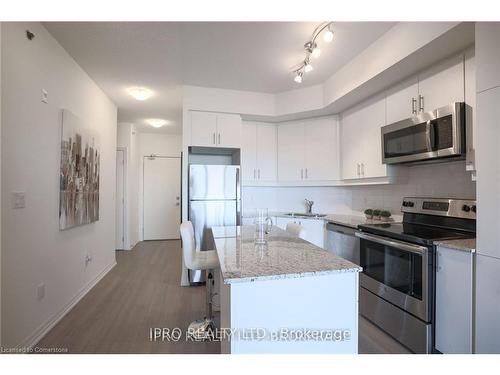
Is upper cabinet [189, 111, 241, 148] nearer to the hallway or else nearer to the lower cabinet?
the lower cabinet

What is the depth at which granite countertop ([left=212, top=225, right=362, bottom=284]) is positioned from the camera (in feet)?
3.75

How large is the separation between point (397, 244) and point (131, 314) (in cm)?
245

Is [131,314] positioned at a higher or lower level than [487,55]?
lower

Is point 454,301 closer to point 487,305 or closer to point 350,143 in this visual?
point 487,305

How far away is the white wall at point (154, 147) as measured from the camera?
611cm

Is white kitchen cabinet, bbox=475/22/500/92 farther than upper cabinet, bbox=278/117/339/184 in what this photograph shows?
No

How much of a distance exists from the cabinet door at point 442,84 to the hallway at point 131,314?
258 cm

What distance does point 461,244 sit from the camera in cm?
168

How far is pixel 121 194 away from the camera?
5.26m

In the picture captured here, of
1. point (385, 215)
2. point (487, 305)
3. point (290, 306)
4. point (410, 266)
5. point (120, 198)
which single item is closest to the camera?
point (290, 306)

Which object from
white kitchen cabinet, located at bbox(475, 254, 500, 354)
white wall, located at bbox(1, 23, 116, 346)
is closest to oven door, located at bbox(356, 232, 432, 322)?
white kitchen cabinet, located at bbox(475, 254, 500, 354)

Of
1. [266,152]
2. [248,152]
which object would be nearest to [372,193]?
[266,152]

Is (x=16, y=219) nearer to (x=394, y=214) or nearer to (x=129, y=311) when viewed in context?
(x=129, y=311)

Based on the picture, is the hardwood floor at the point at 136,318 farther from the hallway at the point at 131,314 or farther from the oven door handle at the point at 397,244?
the oven door handle at the point at 397,244
